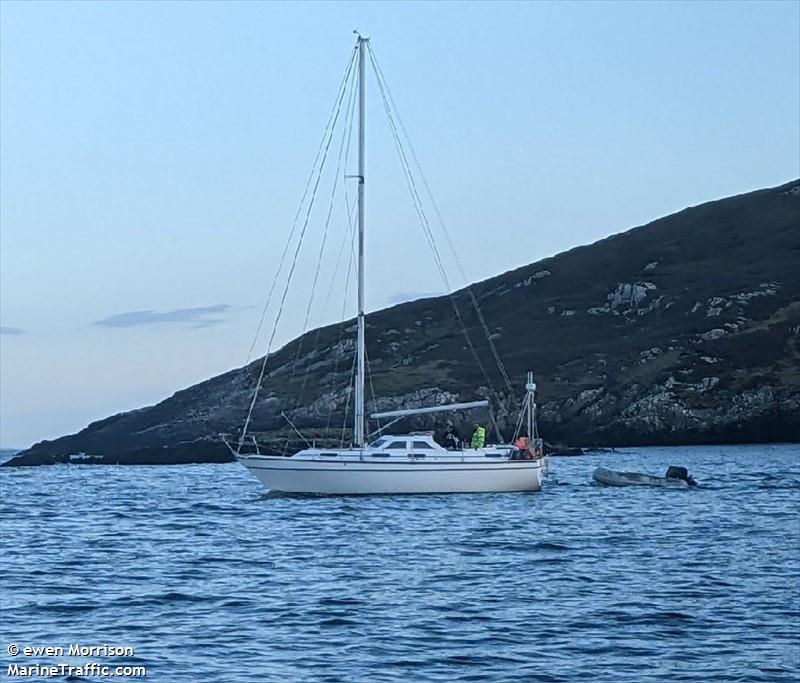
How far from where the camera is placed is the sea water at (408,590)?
24625 mm

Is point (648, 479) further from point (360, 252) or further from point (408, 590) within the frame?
point (408, 590)

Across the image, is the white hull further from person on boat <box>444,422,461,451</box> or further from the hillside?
the hillside

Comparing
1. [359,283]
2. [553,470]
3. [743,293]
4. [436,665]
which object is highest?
[743,293]

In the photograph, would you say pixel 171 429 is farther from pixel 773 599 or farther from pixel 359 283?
pixel 773 599

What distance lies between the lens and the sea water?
2462cm

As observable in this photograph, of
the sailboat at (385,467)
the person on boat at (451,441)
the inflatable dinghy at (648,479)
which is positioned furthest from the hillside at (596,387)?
the sailboat at (385,467)

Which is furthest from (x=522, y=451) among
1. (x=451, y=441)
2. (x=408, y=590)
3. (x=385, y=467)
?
(x=408, y=590)

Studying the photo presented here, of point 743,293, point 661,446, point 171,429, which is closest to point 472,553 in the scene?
point 661,446

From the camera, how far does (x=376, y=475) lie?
63594 millimetres

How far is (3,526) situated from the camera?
53.9m

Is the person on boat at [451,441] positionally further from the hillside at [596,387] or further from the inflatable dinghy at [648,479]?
the hillside at [596,387]

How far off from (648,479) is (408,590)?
158 feet

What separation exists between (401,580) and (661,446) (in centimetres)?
11421

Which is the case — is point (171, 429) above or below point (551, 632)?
above
